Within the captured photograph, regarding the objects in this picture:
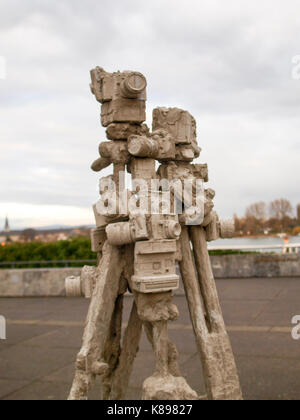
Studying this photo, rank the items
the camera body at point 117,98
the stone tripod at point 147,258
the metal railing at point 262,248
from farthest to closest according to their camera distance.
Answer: the metal railing at point 262,248 → the camera body at point 117,98 → the stone tripod at point 147,258

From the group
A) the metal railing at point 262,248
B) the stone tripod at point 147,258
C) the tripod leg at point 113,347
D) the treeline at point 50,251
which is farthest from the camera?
the treeline at point 50,251

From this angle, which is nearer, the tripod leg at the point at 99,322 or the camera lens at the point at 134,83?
the tripod leg at the point at 99,322

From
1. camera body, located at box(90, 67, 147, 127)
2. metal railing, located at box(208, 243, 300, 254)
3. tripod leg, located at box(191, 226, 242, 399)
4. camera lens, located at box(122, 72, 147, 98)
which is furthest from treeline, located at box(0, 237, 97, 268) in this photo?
camera lens, located at box(122, 72, 147, 98)

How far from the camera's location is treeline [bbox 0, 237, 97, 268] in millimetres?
12570

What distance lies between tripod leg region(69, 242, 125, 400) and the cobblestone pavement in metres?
1.56

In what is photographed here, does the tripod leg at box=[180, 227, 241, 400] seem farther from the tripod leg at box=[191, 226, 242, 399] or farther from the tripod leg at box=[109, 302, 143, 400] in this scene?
the tripod leg at box=[109, 302, 143, 400]

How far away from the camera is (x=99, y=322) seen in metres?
3.42

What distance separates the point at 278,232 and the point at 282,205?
0.64 meters

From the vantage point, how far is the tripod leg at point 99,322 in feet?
10.8

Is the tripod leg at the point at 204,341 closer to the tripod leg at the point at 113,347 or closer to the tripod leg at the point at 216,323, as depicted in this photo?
the tripod leg at the point at 216,323

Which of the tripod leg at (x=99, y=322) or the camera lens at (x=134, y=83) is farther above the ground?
the camera lens at (x=134, y=83)

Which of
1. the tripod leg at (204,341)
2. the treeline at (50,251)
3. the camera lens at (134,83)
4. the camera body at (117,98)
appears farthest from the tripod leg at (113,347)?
the treeline at (50,251)

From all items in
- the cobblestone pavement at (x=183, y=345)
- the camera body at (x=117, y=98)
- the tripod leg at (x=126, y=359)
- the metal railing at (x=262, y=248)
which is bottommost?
the cobblestone pavement at (x=183, y=345)

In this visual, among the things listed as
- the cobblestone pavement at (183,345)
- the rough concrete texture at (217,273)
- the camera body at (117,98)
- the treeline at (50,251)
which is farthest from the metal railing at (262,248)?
the camera body at (117,98)
